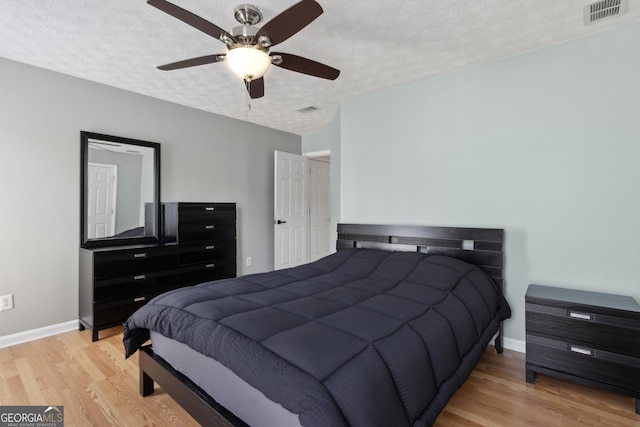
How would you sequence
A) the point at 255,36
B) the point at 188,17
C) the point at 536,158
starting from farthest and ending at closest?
the point at 536,158
the point at 255,36
the point at 188,17

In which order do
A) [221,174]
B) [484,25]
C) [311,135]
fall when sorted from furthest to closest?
1. [311,135]
2. [221,174]
3. [484,25]

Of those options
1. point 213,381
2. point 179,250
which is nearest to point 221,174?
point 179,250

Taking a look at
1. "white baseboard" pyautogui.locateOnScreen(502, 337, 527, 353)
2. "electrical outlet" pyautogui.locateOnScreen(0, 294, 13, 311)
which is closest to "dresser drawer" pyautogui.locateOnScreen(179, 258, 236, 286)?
"electrical outlet" pyautogui.locateOnScreen(0, 294, 13, 311)

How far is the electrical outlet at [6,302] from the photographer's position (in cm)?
267

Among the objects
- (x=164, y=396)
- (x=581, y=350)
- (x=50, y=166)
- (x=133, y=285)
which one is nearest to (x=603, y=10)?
(x=581, y=350)

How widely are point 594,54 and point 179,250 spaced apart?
13.3ft

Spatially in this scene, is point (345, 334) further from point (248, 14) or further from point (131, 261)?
point (131, 261)

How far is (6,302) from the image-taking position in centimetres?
269

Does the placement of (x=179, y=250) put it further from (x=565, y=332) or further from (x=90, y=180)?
(x=565, y=332)

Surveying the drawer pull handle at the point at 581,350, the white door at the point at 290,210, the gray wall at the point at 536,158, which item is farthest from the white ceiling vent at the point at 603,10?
the white door at the point at 290,210

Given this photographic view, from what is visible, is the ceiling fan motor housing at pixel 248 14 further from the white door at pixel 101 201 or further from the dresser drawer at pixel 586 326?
the dresser drawer at pixel 586 326

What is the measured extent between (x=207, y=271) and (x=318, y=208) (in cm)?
236

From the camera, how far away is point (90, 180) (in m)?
3.12

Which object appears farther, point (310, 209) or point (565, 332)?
point (310, 209)
